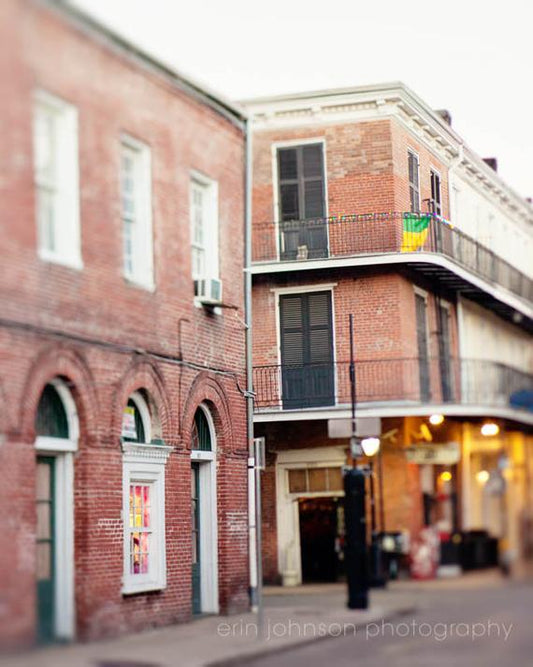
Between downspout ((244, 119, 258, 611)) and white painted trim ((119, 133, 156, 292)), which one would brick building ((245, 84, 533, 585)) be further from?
white painted trim ((119, 133, 156, 292))

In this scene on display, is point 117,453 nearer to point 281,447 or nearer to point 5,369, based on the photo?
point 5,369

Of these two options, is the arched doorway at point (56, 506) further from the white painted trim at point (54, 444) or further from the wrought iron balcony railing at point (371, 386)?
the wrought iron balcony railing at point (371, 386)

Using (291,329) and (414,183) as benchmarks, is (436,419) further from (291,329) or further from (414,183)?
(414,183)

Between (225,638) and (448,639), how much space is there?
2980 mm

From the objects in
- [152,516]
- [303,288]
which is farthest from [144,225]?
[303,288]

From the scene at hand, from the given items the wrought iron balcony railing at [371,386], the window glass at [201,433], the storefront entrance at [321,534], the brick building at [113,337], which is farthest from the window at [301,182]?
the window glass at [201,433]

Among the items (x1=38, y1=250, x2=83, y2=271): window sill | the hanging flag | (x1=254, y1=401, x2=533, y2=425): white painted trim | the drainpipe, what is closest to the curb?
the drainpipe

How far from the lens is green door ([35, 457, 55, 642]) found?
657 inches

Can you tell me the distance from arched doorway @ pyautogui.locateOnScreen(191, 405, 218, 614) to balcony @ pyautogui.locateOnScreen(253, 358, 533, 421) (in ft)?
24.3

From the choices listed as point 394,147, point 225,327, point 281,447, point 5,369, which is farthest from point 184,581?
point 394,147

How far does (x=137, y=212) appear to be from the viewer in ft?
64.2

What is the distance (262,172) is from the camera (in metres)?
30.9

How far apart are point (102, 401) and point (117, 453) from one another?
2.70 ft

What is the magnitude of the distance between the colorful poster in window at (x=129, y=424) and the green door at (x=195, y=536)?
2836 mm
